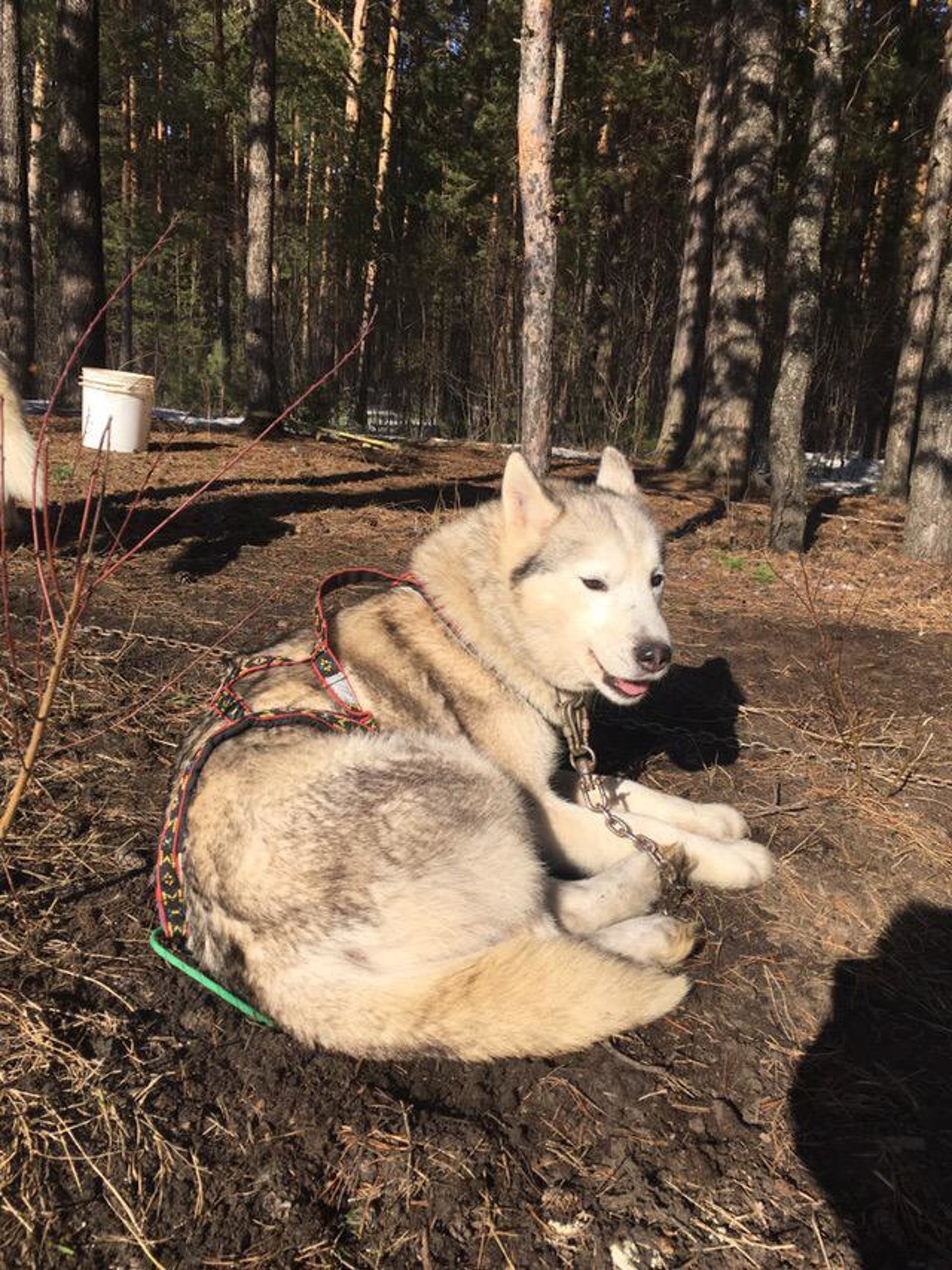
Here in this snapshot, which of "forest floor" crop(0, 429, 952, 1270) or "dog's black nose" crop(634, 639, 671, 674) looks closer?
"forest floor" crop(0, 429, 952, 1270)

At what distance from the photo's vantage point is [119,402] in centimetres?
948

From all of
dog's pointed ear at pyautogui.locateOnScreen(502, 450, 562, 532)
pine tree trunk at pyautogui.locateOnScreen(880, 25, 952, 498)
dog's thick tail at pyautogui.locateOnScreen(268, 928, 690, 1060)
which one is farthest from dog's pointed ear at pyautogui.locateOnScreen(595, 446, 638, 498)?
pine tree trunk at pyautogui.locateOnScreen(880, 25, 952, 498)

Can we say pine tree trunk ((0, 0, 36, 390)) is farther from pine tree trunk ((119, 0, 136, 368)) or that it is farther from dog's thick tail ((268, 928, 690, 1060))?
dog's thick tail ((268, 928, 690, 1060))

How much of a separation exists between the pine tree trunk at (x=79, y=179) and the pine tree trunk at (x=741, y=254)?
9.02 meters

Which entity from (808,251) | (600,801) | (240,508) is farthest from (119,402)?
(600,801)

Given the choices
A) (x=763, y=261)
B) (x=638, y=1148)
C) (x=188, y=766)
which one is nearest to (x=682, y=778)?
(x=638, y=1148)

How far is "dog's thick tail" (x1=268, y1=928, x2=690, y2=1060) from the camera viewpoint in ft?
6.31

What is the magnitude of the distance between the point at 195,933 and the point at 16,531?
5909 mm

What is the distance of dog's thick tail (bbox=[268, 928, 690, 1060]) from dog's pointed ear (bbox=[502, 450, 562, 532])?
5.87ft

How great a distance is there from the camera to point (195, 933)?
220 cm

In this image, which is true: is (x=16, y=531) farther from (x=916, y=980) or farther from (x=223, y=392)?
(x=223, y=392)

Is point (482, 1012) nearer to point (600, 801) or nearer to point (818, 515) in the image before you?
point (600, 801)

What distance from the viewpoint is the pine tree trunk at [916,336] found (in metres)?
10.4

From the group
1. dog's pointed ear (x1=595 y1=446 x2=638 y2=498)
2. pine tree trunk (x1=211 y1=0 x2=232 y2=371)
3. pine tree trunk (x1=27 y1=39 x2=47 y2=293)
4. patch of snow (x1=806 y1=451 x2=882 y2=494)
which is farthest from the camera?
pine tree trunk (x1=211 y1=0 x2=232 y2=371)
